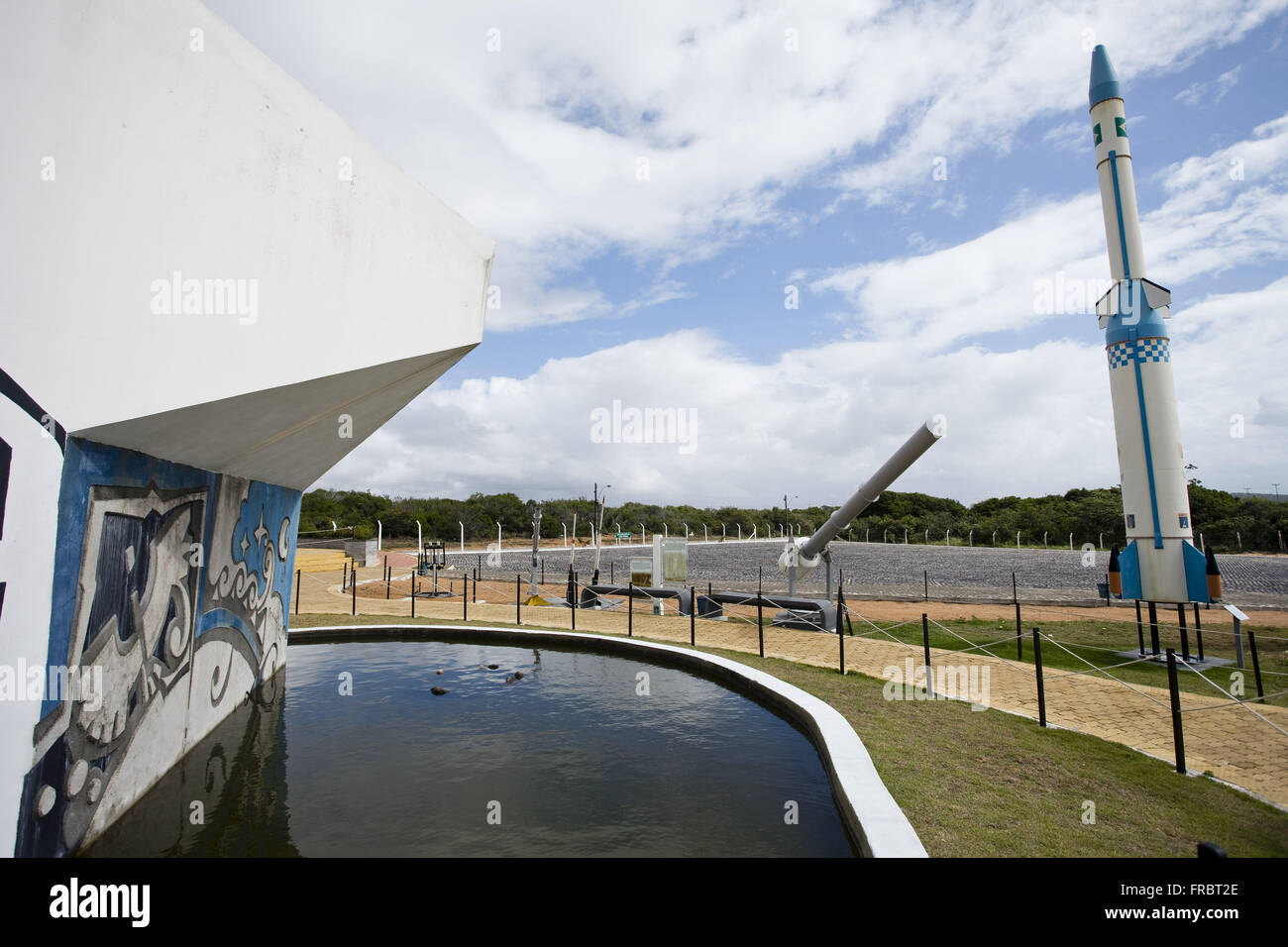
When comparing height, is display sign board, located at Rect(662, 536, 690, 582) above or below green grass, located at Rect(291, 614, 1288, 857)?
above

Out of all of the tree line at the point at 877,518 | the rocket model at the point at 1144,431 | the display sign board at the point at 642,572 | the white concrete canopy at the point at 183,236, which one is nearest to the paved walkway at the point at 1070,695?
the rocket model at the point at 1144,431

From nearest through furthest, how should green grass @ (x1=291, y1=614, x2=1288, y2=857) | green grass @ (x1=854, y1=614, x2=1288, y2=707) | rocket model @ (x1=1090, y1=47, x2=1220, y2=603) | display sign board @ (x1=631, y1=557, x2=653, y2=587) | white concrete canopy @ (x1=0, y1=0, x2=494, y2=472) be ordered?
white concrete canopy @ (x1=0, y1=0, x2=494, y2=472) → green grass @ (x1=291, y1=614, x2=1288, y2=857) → green grass @ (x1=854, y1=614, x2=1288, y2=707) → rocket model @ (x1=1090, y1=47, x2=1220, y2=603) → display sign board @ (x1=631, y1=557, x2=653, y2=587)

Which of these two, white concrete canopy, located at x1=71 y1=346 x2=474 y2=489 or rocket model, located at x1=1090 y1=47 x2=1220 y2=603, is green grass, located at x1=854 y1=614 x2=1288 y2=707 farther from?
white concrete canopy, located at x1=71 y1=346 x2=474 y2=489

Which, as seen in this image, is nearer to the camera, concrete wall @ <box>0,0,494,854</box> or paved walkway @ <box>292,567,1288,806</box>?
concrete wall @ <box>0,0,494,854</box>

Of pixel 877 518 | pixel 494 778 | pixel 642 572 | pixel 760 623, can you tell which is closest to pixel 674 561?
pixel 642 572

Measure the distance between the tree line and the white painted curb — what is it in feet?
42.7

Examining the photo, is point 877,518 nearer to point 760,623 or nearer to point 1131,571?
point 1131,571

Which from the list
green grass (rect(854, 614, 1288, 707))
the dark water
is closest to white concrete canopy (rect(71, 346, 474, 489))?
the dark water

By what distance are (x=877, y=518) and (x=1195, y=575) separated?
69393 millimetres

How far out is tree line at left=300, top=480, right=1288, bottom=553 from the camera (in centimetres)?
4697

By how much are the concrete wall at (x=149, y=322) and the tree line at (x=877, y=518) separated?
67.7 ft

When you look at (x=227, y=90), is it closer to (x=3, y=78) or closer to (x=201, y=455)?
(x=3, y=78)

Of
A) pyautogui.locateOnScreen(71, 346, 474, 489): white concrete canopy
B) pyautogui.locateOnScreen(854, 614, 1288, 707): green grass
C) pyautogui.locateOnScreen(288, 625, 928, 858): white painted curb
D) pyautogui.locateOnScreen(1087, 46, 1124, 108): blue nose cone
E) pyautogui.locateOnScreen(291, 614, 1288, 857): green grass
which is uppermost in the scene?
pyautogui.locateOnScreen(1087, 46, 1124, 108): blue nose cone

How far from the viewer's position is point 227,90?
4.33m
